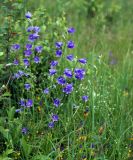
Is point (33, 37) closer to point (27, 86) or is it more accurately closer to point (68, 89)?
point (27, 86)

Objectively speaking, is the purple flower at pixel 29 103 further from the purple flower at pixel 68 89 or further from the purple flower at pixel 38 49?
the purple flower at pixel 38 49

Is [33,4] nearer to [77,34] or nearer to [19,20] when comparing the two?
[77,34]

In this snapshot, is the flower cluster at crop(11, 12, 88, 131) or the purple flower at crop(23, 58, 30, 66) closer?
the flower cluster at crop(11, 12, 88, 131)

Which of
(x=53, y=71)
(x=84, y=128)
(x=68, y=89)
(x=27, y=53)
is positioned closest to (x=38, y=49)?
(x=27, y=53)

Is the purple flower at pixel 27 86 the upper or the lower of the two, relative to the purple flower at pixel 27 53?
lower

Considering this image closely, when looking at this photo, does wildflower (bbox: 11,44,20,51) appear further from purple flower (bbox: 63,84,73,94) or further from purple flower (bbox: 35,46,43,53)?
purple flower (bbox: 63,84,73,94)

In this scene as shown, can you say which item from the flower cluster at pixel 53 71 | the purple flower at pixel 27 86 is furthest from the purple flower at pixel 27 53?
the purple flower at pixel 27 86

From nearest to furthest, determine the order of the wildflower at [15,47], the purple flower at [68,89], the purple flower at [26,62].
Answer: the purple flower at [68,89]
the purple flower at [26,62]
the wildflower at [15,47]

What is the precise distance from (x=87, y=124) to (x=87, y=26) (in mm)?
2547

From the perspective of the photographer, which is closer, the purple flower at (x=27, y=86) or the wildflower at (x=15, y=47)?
the purple flower at (x=27, y=86)

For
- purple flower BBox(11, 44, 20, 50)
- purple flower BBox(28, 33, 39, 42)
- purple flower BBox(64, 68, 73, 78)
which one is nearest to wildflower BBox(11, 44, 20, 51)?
purple flower BBox(11, 44, 20, 50)

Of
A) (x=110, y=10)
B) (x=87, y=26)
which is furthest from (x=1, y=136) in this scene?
(x=110, y=10)

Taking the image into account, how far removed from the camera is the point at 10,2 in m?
3.09

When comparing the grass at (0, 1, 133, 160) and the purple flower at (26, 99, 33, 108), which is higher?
the purple flower at (26, 99, 33, 108)
